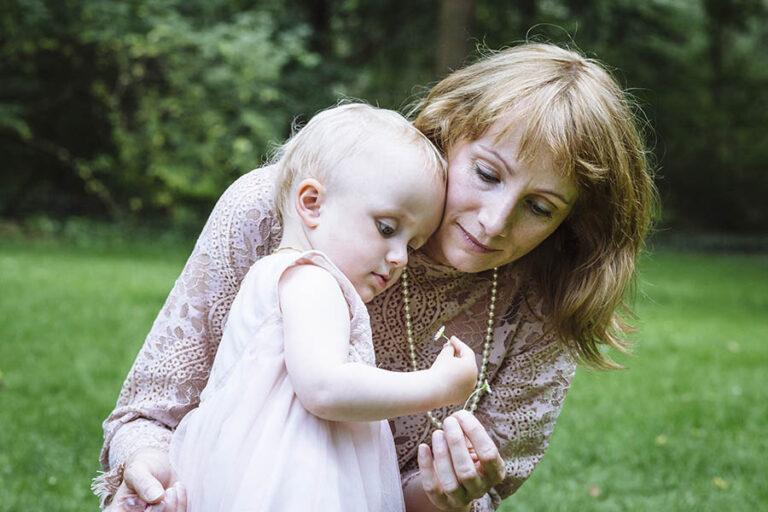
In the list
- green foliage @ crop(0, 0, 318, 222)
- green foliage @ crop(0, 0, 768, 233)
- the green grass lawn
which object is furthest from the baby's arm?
green foliage @ crop(0, 0, 318, 222)

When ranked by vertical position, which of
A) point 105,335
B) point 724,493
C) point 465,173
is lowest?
point 105,335

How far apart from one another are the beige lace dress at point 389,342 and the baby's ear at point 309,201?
0.94ft

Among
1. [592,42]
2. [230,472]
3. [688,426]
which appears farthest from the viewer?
[592,42]

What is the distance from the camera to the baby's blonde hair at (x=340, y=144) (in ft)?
6.23

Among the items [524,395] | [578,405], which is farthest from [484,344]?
Answer: [578,405]

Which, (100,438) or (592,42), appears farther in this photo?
(592,42)

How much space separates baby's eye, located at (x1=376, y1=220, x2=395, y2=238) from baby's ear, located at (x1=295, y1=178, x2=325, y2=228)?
0.13m

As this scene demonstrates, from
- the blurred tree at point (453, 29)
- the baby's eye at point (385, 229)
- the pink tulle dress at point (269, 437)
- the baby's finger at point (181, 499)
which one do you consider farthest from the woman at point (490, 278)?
the blurred tree at point (453, 29)

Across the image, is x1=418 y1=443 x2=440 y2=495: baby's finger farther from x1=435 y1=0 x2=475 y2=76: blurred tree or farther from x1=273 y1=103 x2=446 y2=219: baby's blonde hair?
x1=435 y1=0 x2=475 y2=76: blurred tree

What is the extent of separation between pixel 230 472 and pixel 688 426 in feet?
14.0

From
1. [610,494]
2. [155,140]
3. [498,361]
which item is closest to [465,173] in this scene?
[498,361]

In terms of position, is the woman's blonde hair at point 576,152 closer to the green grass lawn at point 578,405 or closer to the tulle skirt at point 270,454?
the green grass lawn at point 578,405

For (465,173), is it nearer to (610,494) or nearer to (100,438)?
(610,494)

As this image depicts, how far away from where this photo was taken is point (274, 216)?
217 centimetres
